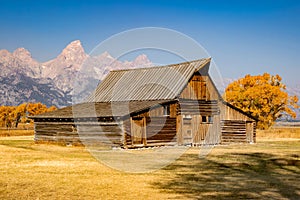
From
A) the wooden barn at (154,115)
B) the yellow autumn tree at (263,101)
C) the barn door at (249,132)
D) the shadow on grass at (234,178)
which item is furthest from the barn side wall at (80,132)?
the yellow autumn tree at (263,101)

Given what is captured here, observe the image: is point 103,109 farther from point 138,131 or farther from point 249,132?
point 249,132

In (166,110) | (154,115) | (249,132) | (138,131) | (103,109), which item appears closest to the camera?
(138,131)

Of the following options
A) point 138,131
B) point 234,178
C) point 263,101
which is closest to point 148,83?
point 138,131

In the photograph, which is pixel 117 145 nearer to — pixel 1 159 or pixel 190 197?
pixel 1 159

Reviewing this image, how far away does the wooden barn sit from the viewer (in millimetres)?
35781

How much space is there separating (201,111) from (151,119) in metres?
6.54

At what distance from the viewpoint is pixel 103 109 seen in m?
38.1

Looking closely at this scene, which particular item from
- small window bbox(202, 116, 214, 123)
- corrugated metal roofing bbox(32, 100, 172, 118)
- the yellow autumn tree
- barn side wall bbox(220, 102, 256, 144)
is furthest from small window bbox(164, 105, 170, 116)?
the yellow autumn tree

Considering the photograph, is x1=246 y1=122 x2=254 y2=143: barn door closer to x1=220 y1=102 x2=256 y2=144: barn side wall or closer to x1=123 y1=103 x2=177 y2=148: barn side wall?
x1=220 y1=102 x2=256 y2=144: barn side wall

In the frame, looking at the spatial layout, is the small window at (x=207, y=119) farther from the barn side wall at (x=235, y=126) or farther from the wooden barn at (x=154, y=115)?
the barn side wall at (x=235, y=126)

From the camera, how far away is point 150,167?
21.9 meters

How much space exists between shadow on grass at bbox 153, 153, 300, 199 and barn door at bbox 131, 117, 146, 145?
9.17 m

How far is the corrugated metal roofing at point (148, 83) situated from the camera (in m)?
39.9

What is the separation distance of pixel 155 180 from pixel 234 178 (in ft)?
10.9
